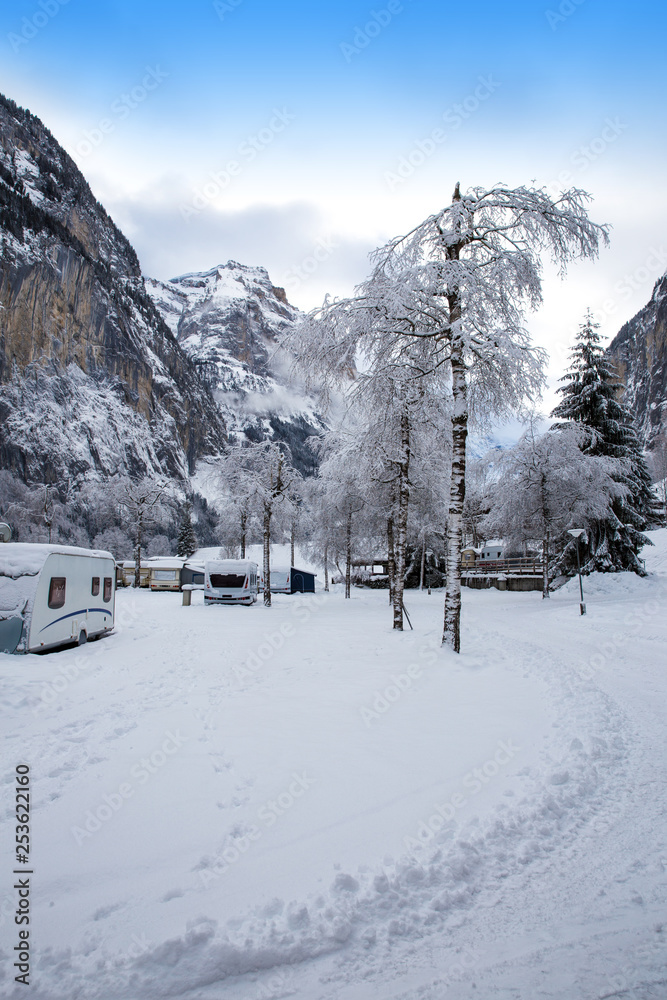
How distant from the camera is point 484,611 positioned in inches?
829

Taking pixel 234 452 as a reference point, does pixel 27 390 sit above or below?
above

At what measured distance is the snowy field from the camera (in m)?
2.25

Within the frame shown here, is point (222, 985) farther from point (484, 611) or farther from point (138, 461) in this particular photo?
point (138, 461)

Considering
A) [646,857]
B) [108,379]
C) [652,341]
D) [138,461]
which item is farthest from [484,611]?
[652,341]

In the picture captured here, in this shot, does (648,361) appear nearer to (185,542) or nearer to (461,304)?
(185,542)

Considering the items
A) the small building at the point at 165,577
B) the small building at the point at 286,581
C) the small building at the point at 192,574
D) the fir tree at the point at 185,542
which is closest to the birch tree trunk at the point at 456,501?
the small building at the point at 286,581

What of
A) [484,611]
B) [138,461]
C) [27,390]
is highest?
[27,390]

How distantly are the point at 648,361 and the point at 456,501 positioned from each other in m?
172

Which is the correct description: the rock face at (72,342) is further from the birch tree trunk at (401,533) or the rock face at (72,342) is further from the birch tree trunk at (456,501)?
the birch tree trunk at (456,501)

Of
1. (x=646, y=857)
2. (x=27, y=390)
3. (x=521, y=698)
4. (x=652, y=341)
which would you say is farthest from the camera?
(x=652, y=341)

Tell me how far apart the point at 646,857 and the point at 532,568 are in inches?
1670

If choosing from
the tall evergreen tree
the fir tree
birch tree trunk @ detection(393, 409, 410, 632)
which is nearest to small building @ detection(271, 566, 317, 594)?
the tall evergreen tree

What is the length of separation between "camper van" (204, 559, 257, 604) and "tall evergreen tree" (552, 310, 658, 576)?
58.3 ft

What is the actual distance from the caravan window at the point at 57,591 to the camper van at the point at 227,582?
48.9ft
